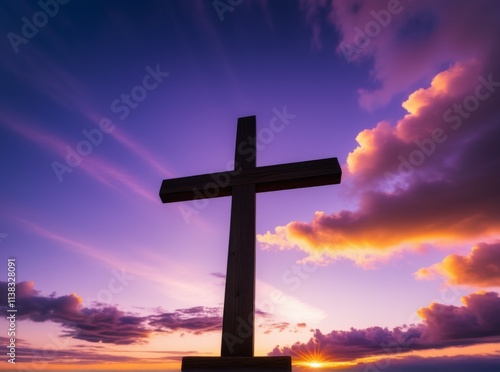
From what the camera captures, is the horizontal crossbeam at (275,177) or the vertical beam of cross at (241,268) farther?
the horizontal crossbeam at (275,177)

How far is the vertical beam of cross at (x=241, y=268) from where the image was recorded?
3369mm

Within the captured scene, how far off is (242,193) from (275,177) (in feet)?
1.45

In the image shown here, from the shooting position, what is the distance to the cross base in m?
3.04

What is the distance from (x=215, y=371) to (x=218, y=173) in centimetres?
227

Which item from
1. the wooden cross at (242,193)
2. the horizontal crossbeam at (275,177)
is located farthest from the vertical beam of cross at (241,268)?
the horizontal crossbeam at (275,177)

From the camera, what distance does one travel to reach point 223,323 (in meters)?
3.49

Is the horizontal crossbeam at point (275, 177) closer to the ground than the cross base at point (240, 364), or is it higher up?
higher up

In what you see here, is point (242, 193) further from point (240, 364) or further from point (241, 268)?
point (240, 364)

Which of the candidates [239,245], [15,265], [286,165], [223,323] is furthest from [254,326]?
[15,265]

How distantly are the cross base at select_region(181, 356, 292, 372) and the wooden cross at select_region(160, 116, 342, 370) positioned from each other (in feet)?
0.06

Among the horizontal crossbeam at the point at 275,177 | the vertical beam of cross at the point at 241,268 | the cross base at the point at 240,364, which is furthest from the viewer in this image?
the horizontal crossbeam at the point at 275,177

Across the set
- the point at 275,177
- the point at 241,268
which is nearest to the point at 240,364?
the point at 241,268

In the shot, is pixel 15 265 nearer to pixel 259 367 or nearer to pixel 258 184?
pixel 258 184

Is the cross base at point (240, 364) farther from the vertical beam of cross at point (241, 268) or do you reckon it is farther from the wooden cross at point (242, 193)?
the vertical beam of cross at point (241, 268)
